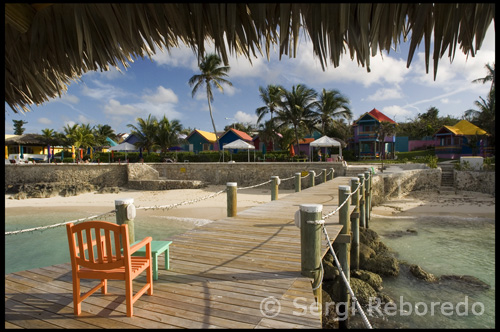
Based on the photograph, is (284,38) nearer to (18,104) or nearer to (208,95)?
(18,104)

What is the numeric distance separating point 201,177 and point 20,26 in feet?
70.1

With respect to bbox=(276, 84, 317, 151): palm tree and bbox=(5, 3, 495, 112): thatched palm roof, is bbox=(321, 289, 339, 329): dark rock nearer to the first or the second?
bbox=(5, 3, 495, 112): thatched palm roof

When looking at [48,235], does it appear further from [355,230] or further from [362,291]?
[362,291]

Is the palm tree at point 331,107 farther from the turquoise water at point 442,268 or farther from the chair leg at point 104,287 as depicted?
the chair leg at point 104,287

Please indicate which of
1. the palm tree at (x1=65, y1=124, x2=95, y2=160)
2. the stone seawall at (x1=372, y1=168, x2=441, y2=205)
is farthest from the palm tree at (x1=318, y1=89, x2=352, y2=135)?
the palm tree at (x1=65, y1=124, x2=95, y2=160)

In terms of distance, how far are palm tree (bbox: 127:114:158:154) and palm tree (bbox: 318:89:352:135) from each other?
18.8 metres

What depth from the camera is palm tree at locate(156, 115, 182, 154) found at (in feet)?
105

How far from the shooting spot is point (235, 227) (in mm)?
5980

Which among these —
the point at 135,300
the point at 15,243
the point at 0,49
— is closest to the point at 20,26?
the point at 0,49

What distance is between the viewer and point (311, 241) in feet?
11.6

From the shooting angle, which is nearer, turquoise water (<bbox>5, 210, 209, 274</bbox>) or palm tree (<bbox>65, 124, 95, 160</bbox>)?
turquoise water (<bbox>5, 210, 209, 274</bbox>)

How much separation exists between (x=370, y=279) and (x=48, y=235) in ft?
44.6

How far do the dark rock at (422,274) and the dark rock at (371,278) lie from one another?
1.37 metres

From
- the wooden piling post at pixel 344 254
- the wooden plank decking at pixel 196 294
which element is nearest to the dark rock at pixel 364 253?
the wooden piling post at pixel 344 254
